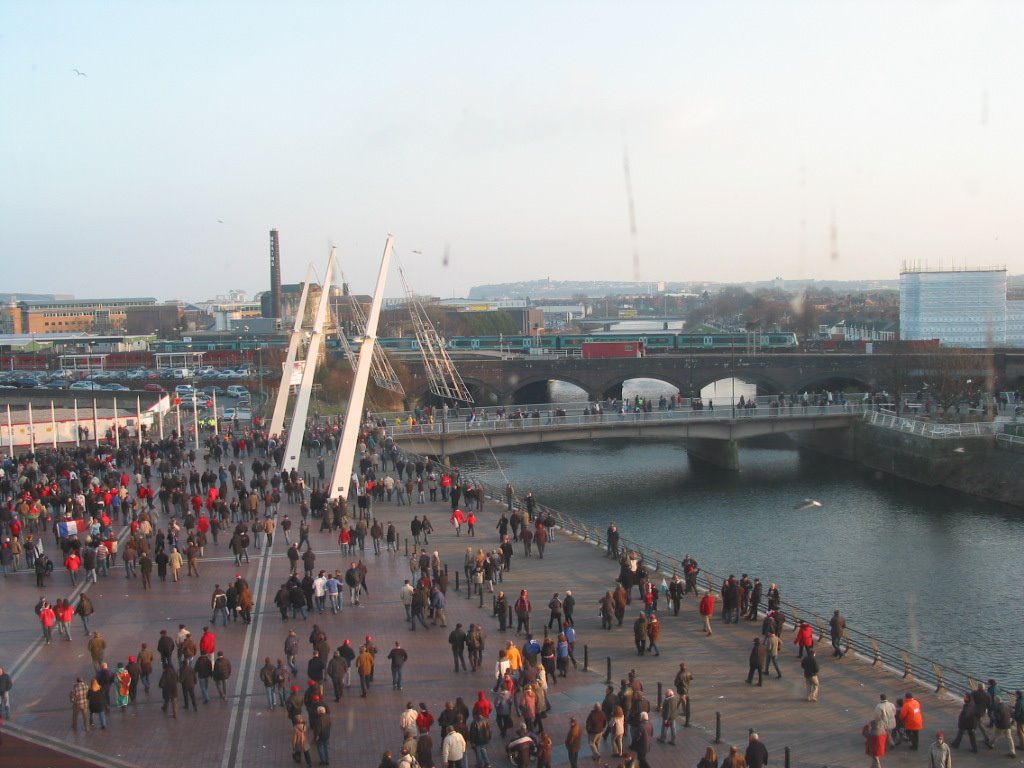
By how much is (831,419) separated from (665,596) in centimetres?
3081

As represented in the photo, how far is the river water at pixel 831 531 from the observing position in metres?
23.7

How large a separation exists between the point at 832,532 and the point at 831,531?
0.52 feet

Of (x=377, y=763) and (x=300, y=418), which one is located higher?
(x=300, y=418)

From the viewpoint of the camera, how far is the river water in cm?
2367

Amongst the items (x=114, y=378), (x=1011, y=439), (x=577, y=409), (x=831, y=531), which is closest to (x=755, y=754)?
(x=831, y=531)

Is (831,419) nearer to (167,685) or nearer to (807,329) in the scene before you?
(167,685)

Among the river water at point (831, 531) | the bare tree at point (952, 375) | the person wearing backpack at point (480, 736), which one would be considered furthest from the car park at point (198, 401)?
the person wearing backpack at point (480, 736)

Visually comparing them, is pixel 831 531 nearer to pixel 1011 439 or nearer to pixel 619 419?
pixel 1011 439

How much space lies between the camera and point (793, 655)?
16391mm

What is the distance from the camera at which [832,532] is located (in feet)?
111

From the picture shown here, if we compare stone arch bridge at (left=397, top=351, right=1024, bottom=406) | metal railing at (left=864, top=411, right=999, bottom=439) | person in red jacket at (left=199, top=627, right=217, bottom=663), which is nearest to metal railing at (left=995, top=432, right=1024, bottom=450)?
metal railing at (left=864, top=411, right=999, bottom=439)

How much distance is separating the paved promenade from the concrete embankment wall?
22997 millimetres

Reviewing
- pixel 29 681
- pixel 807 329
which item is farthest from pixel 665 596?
pixel 807 329

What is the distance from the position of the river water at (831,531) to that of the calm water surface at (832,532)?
0.04 m
